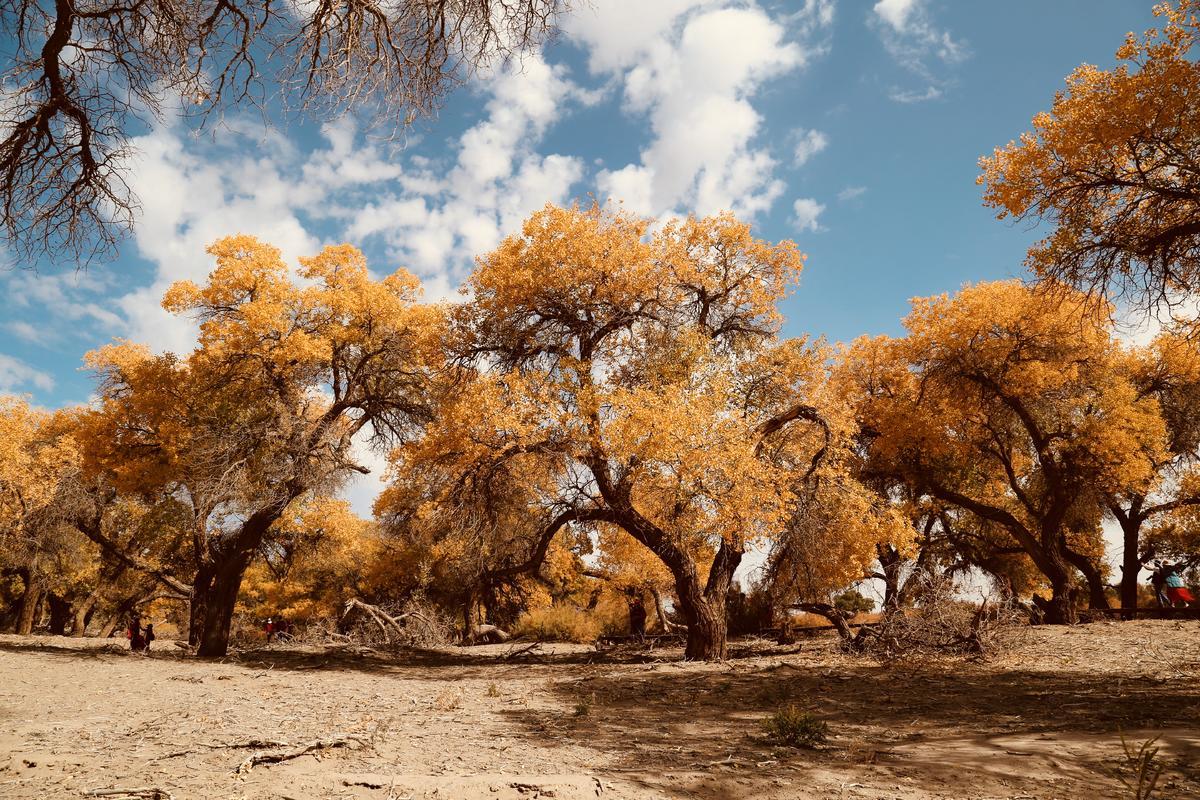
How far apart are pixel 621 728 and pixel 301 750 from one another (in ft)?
9.37

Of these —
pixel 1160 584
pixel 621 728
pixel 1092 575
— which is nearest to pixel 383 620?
pixel 621 728

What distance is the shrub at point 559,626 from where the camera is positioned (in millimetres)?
21750

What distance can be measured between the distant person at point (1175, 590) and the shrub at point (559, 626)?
56.2ft

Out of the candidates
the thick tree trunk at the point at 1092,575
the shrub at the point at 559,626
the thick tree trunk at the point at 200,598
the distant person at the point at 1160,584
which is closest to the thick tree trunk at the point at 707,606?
the thick tree trunk at the point at 200,598

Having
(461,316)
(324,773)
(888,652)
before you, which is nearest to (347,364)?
(461,316)

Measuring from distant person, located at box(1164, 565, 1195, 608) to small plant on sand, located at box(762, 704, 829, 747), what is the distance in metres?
19.0

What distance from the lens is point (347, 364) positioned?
13156 millimetres

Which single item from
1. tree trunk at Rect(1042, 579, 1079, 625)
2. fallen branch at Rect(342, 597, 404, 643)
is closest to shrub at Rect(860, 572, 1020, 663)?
tree trunk at Rect(1042, 579, 1079, 625)

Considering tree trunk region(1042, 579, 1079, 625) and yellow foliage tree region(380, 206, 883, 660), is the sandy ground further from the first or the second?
tree trunk region(1042, 579, 1079, 625)

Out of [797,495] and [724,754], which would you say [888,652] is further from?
[724,754]

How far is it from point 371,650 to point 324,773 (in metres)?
12.9

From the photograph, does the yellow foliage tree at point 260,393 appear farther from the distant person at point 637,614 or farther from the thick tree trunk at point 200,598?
the distant person at point 637,614

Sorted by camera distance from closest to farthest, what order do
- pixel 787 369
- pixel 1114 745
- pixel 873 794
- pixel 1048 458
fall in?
pixel 873 794 → pixel 1114 745 → pixel 787 369 → pixel 1048 458

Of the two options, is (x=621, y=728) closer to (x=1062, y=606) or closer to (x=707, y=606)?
(x=707, y=606)
